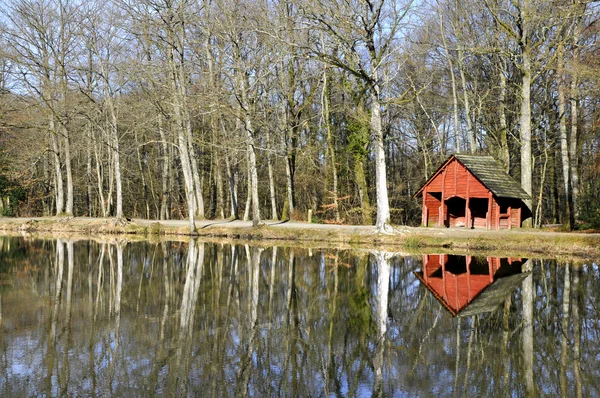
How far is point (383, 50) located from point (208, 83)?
1113 centimetres

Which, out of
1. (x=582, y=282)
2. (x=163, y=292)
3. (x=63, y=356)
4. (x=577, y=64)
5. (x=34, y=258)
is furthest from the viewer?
(x=577, y=64)

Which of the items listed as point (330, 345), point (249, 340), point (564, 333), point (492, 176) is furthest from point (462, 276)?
point (492, 176)

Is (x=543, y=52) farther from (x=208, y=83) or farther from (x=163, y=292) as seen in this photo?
(x=163, y=292)

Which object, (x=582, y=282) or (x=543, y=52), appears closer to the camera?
(x=582, y=282)

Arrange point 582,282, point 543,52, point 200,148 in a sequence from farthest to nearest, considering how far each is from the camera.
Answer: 1. point 200,148
2. point 543,52
3. point 582,282

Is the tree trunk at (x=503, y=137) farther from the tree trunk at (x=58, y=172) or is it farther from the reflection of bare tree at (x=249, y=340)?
the tree trunk at (x=58, y=172)

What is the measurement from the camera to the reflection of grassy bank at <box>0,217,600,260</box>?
21.0 meters

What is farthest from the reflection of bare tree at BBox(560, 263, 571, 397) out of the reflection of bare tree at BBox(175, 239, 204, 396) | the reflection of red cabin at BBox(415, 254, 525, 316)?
the reflection of bare tree at BBox(175, 239, 204, 396)

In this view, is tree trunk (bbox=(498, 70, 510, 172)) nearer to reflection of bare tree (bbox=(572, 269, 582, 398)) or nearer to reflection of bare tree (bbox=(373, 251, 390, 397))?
reflection of bare tree (bbox=(373, 251, 390, 397))

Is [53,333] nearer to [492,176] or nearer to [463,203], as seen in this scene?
[492,176]

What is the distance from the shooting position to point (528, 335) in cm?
890

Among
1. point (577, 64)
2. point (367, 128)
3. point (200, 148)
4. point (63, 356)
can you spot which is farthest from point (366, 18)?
point (200, 148)

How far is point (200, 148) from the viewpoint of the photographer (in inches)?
1914

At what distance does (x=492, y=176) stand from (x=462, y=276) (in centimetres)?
1344
